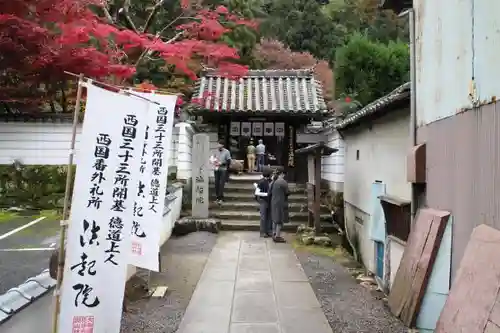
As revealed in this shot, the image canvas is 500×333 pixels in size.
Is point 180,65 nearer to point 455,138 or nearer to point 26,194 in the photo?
point 26,194

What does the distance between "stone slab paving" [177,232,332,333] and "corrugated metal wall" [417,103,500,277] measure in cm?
222

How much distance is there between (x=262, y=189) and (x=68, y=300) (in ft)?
31.2

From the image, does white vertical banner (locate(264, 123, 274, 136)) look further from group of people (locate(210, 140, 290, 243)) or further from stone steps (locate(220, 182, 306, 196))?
group of people (locate(210, 140, 290, 243))

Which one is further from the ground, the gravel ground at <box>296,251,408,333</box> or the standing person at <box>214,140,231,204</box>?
the standing person at <box>214,140,231,204</box>

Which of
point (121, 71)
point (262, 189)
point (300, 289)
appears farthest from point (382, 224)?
point (121, 71)

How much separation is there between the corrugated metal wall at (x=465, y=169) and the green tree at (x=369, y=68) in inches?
642

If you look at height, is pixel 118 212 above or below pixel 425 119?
below

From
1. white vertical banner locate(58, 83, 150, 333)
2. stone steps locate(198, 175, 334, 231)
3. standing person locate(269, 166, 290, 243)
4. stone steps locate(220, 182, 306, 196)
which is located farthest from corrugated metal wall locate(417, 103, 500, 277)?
stone steps locate(220, 182, 306, 196)

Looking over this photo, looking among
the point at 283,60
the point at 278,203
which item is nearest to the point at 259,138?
the point at 278,203

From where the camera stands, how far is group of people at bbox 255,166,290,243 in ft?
42.0

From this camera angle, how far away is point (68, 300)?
13.9 ft

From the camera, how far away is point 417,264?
5734 millimetres

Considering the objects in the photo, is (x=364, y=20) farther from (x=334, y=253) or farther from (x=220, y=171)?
(x=334, y=253)

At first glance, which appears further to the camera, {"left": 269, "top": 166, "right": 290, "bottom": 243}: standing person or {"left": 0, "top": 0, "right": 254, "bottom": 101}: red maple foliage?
{"left": 269, "top": 166, "right": 290, "bottom": 243}: standing person
